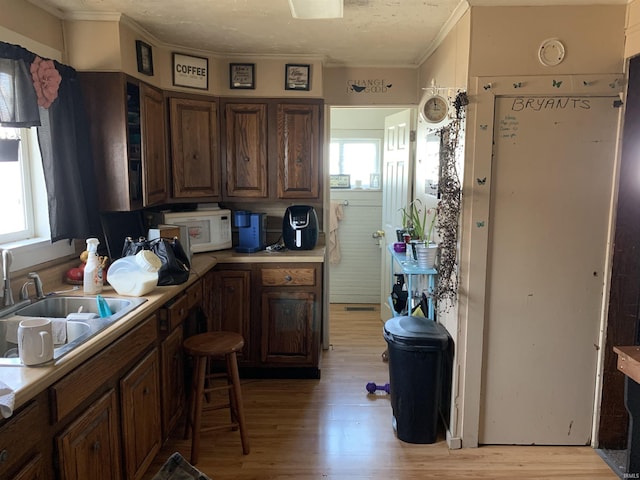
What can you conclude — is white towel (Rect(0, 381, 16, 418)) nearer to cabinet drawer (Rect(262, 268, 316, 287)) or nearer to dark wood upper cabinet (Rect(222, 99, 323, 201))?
cabinet drawer (Rect(262, 268, 316, 287))

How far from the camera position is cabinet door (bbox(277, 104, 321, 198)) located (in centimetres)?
357

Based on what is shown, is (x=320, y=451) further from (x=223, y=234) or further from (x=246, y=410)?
(x=223, y=234)

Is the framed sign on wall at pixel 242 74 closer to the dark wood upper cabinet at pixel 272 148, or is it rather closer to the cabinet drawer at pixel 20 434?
the dark wood upper cabinet at pixel 272 148

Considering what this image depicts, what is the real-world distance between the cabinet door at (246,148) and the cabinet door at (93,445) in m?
2.03

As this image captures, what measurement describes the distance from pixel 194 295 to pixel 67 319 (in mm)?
935

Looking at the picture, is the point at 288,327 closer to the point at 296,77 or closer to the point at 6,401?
the point at 296,77

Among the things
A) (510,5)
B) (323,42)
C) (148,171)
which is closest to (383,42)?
(323,42)

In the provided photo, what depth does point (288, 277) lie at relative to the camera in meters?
3.40

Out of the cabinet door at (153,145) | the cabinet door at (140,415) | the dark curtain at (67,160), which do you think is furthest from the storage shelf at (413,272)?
the dark curtain at (67,160)

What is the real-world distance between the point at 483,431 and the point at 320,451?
90cm

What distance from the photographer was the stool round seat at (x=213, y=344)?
2.52 metres

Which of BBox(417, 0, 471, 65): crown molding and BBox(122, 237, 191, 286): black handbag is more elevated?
BBox(417, 0, 471, 65): crown molding

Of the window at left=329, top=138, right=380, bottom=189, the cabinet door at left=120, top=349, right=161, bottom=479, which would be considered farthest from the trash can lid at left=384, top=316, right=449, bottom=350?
the window at left=329, top=138, right=380, bottom=189

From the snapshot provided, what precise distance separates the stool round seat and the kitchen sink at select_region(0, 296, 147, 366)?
0.43m
